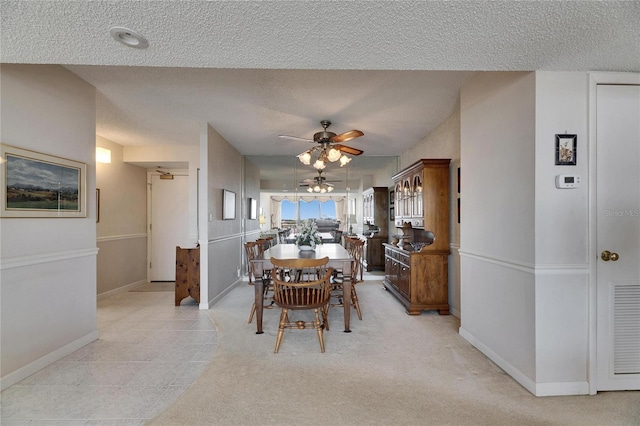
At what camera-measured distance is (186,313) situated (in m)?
3.77

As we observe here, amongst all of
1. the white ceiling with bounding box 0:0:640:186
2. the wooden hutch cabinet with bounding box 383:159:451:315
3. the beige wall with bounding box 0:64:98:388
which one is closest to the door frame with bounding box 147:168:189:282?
the beige wall with bounding box 0:64:98:388

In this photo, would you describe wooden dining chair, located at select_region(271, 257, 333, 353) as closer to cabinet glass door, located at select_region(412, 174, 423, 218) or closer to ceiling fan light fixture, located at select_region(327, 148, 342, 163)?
ceiling fan light fixture, located at select_region(327, 148, 342, 163)

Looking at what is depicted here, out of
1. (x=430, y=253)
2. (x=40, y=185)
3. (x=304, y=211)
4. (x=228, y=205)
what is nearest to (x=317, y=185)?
(x=304, y=211)

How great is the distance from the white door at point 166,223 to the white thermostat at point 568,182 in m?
5.63

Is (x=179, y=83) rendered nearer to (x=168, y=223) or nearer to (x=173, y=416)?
(x=173, y=416)

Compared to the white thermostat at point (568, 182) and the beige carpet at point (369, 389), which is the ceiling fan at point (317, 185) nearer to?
the beige carpet at point (369, 389)

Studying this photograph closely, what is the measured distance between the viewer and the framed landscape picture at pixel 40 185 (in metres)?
2.13

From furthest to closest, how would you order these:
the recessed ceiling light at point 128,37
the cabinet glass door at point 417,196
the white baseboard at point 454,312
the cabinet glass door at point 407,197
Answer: the cabinet glass door at point 407,197 < the cabinet glass door at point 417,196 < the white baseboard at point 454,312 < the recessed ceiling light at point 128,37

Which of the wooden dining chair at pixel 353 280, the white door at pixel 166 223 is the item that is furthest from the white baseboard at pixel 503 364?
the white door at pixel 166 223

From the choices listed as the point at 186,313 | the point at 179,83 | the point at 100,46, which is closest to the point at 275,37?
the point at 100,46

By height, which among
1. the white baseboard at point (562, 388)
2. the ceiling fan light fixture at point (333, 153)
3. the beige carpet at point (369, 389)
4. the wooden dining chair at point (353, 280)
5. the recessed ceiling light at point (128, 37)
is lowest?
the beige carpet at point (369, 389)

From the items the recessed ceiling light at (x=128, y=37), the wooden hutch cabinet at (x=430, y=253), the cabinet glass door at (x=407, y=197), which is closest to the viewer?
the recessed ceiling light at (x=128, y=37)

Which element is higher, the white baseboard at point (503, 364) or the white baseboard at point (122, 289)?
the white baseboard at point (503, 364)

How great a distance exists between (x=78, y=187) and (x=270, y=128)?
7.75 ft
